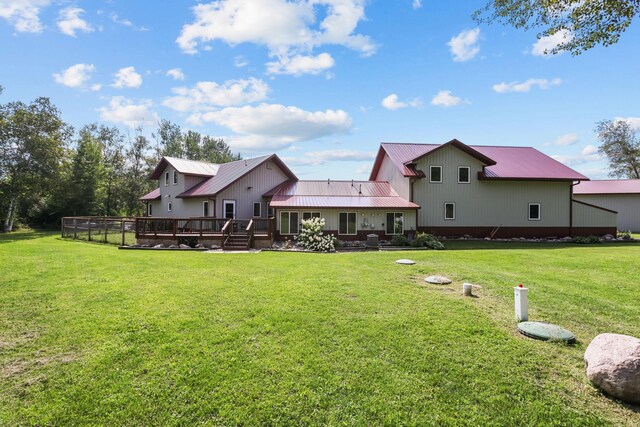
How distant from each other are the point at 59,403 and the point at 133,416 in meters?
0.92

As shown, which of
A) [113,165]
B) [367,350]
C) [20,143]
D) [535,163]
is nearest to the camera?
[367,350]

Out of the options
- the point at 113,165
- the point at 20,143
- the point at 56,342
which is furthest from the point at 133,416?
the point at 113,165

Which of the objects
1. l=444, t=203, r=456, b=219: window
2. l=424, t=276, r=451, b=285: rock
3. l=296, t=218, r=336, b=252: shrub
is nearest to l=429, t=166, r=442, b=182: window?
l=444, t=203, r=456, b=219: window

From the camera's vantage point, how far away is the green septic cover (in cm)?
526

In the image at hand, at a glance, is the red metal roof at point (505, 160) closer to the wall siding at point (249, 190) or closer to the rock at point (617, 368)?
the wall siding at point (249, 190)

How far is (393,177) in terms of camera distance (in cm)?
2431

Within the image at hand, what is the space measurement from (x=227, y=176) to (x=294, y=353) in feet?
69.4

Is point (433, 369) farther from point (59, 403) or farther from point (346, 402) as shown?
point (59, 403)

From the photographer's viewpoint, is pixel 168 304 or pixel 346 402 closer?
pixel 346 402

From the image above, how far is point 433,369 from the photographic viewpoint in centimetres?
449

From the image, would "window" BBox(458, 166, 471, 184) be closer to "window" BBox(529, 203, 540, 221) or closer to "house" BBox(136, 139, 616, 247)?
"house" BBox(136, 139, 616, 247)

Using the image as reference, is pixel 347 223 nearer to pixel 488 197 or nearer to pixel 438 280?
pixel 488 197

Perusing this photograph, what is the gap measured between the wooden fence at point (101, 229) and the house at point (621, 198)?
1481 inches

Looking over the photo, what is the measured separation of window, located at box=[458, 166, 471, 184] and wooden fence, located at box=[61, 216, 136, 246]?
66.0 ft
